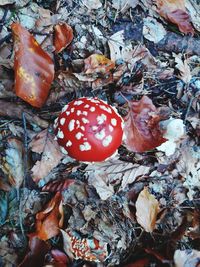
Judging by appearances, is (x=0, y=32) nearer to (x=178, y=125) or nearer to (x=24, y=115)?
(x=24, y=115)

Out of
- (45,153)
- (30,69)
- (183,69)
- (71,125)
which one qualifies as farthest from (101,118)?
(183,69)

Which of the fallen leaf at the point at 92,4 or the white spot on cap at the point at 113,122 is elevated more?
the fallen leaf at the point at 92,4

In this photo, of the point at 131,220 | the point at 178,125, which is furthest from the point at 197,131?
the point at 131,220

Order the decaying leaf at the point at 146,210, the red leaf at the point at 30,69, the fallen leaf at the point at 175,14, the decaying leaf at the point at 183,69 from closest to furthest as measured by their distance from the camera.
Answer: the red leaf at the point at 30,69 < the decaying leaf at the point at 146,210 < the decaying leaf at the point at 183,69 < the fallen leaf at the point at 175,14

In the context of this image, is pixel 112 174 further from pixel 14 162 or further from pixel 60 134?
pixel 14 162

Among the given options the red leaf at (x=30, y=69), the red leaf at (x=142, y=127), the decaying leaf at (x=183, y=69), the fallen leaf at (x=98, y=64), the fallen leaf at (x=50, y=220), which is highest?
the red leaf at (x=30, y=69)

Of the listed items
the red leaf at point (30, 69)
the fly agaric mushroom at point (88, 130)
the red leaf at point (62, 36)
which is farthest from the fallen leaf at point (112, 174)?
the red leaf at point (62, 36)

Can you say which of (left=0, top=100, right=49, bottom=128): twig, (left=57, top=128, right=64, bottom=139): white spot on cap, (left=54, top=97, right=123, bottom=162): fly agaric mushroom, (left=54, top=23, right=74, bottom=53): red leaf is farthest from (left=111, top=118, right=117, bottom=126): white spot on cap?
(left=54, top=23, right=74, bottom=53): red leaf

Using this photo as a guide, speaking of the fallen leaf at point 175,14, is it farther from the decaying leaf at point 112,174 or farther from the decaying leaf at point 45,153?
the decaying leaf at point 45,153

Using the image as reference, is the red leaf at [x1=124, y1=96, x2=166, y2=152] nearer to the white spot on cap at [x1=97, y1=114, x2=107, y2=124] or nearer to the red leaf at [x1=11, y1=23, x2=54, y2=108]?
the white spot on cap at [x1=97, y1=114, x2=107, y2=124]
